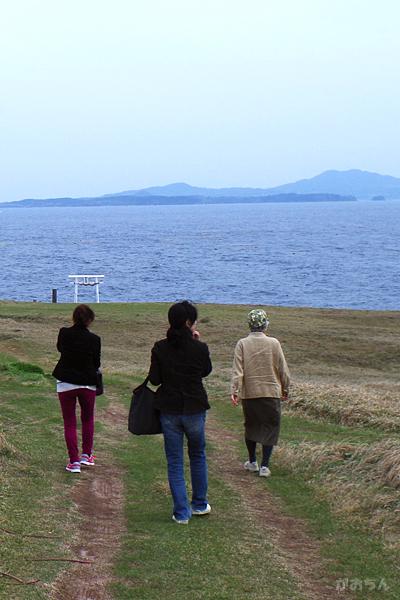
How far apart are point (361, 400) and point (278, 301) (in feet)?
141

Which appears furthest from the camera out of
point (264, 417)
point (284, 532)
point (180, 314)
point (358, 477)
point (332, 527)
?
point (264, 417)

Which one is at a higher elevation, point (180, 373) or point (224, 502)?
point (180, 373)

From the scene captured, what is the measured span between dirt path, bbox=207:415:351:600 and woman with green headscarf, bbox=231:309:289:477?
673mm

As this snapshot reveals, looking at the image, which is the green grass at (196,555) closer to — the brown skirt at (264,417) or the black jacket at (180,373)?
the brown skirt at (264,417)

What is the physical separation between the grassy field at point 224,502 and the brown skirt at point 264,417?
52cm

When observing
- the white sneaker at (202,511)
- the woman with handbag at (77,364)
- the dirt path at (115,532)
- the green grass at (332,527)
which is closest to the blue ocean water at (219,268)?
the green grass at (332,527)

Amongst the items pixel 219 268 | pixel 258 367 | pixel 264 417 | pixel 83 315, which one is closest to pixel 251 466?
pixel 264 417

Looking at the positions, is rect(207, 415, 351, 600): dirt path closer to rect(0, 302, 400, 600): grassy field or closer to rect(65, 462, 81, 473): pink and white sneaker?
rect(0, 302, 400, 600): grassy field

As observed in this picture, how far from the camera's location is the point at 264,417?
32.8ft

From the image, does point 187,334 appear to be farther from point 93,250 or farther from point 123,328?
point 93,250

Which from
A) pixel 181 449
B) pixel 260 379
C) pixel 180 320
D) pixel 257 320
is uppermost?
pixel 180 320

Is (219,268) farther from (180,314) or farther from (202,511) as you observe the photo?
(180,314)

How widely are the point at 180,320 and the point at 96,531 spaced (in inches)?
78.2

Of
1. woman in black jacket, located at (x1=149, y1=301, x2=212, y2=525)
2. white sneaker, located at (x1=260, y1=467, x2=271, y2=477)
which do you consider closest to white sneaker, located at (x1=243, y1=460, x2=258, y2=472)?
white sneaker, located at (x1=260, y1=467, x2=271, y2=477)
